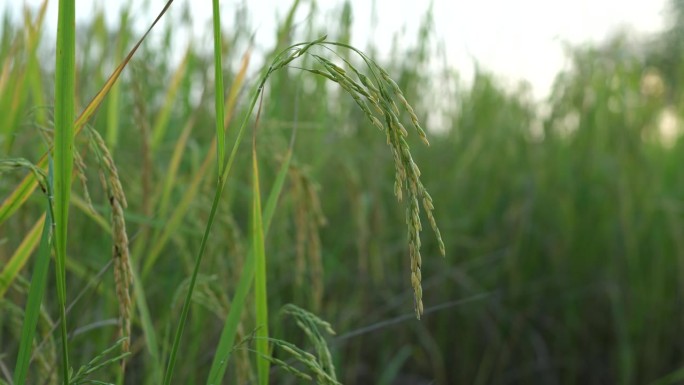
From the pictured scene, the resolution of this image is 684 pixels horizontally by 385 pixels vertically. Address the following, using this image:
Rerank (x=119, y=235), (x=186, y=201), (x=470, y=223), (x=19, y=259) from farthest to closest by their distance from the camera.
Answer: (x=470, y=223)
(x=186, y=201)
(x=19, y=259)
(x=119, y=235)

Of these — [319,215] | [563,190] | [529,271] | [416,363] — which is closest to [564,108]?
[563,190]

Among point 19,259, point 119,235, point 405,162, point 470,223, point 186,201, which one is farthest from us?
point 470,223

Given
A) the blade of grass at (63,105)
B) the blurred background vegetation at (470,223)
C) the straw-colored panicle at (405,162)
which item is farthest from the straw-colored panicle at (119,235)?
the blurred background vegetation at (470,223)

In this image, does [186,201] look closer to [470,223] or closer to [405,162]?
[405,162]

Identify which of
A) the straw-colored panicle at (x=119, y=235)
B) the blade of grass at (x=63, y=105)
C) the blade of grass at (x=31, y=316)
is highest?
the blade of grass at (x=63, y=105)

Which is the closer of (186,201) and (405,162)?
(405,162)

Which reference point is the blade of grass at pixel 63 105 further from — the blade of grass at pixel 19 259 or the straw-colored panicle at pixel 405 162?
the blade of grass at pixel 19 259

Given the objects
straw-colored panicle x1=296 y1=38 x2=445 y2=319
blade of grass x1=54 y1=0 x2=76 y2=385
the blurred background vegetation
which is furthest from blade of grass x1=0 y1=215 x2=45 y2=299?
the blurred background vegetation

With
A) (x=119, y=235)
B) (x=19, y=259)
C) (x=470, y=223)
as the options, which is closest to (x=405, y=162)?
(x=119, y=235)

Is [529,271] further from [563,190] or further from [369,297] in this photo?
[369,297]

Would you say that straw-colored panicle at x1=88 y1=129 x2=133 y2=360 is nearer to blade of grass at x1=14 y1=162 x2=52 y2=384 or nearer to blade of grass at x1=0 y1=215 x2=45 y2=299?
blade of grass at x1=14 y1=162 x2=52 y2=384

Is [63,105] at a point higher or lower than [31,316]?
higher

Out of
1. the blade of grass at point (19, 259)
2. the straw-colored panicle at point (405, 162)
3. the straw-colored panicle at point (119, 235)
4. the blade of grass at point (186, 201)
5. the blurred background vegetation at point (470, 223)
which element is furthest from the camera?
the blurred background vegetation at point (470, 223)
